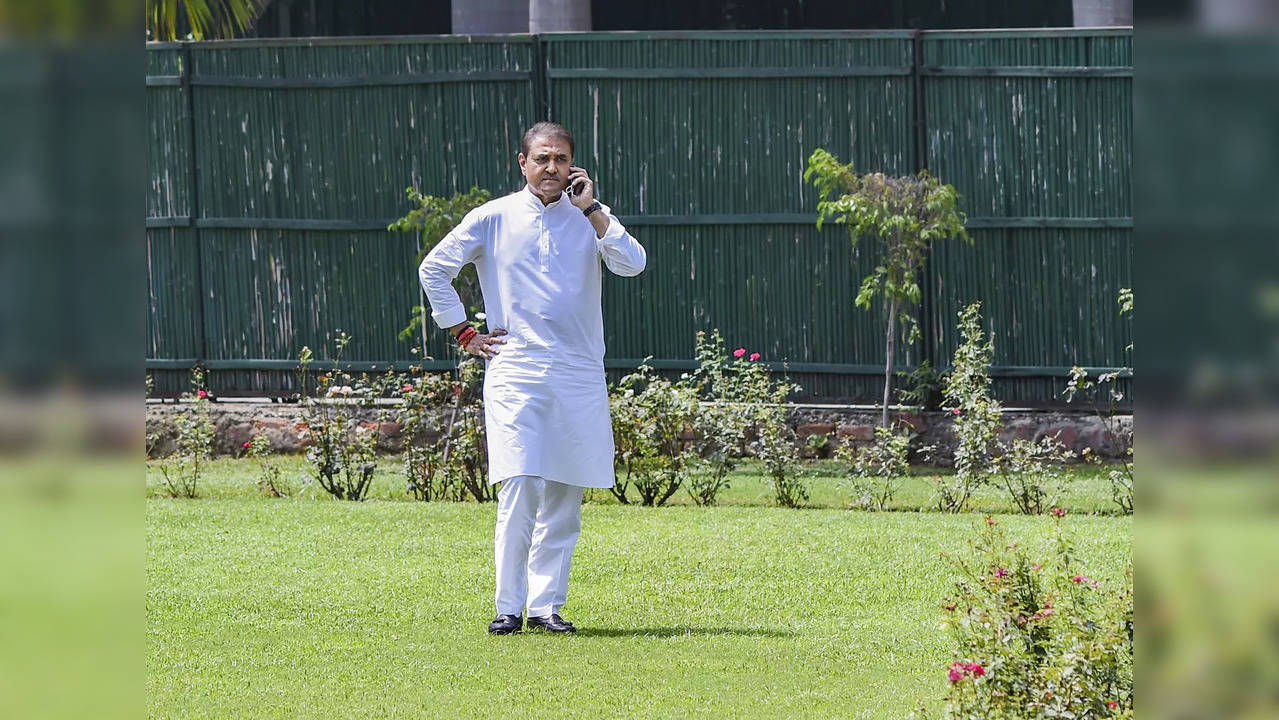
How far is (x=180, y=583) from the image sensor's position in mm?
7031

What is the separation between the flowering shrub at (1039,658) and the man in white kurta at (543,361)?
1950mm

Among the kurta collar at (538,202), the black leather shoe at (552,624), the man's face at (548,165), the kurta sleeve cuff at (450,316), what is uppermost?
A: the man's face at (548,165)

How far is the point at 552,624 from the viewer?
5938 millimetres

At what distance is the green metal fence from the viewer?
10.9 m

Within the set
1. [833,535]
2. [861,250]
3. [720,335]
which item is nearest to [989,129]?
[861,250]

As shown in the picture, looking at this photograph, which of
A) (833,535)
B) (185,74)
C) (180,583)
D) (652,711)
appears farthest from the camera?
(185,74)

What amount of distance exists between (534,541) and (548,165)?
55.0 inches

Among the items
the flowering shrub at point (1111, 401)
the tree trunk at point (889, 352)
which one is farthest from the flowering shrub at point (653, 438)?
the flowering shrub at point (1111, 401)

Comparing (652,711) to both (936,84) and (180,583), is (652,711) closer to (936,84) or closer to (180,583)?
(180,583)

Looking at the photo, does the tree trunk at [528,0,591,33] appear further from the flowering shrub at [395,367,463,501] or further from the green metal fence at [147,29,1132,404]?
the flowering shrub at [395,367,463,501]

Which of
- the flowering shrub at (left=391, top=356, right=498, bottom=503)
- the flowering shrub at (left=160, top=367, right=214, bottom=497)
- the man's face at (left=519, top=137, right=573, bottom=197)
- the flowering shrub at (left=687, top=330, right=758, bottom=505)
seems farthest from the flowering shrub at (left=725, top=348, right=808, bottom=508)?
the man's face at (left=519, top=137, right=573, bottom=197)

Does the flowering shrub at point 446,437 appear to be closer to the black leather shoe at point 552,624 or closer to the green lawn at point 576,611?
the green lawn at point 576,611

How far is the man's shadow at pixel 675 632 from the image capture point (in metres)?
5.93
